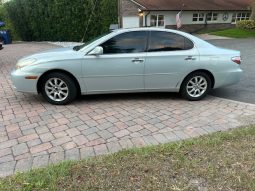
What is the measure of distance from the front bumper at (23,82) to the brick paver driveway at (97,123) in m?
0.33

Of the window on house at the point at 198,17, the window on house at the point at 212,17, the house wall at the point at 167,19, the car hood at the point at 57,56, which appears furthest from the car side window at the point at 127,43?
the window on house at the point at 212,17

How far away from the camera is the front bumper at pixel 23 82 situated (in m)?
5.32

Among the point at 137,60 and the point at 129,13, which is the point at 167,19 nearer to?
the point at 129,13

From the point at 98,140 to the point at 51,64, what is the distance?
2.07 m

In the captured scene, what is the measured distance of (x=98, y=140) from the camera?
3.98 meters

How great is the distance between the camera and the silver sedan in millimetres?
5359

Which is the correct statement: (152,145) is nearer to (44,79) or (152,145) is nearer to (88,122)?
(88,122)

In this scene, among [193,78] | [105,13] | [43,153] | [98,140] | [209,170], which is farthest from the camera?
[105,13]

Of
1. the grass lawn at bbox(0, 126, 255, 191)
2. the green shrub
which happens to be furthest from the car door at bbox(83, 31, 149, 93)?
the green shrub

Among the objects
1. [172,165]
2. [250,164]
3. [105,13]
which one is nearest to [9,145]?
[172,165]

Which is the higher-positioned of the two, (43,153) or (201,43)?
(201,43)

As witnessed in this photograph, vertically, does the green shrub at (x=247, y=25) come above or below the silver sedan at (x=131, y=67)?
above

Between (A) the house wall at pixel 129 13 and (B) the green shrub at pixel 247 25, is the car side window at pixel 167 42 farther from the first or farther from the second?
(B) the green shrub at pixel 247 25

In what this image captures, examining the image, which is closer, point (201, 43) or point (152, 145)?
point (152, 145)
